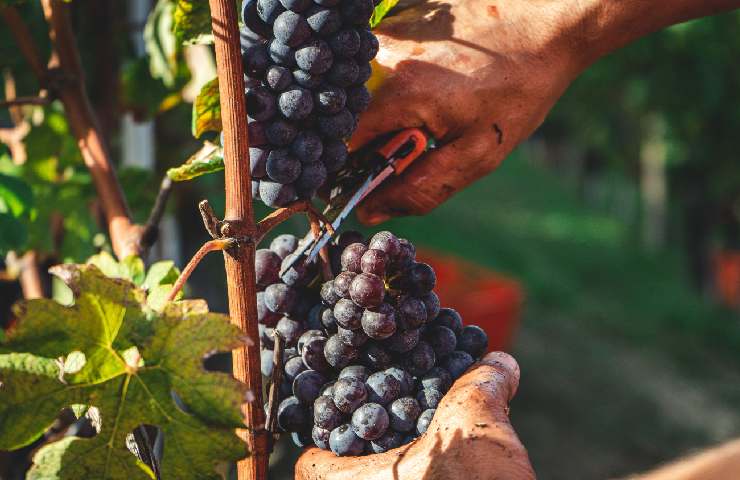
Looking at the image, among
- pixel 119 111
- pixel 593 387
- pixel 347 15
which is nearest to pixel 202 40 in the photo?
pixel 347 15

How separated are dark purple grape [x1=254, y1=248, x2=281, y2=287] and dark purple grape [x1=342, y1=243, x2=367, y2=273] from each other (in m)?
0.11

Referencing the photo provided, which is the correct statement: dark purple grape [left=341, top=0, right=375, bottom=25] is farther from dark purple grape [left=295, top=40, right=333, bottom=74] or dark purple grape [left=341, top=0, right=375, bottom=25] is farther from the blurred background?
the blurred background

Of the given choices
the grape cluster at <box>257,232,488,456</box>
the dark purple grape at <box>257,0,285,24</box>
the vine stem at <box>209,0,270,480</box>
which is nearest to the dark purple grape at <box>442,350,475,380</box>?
the grape cluster at <box>257,232,488,456</box>

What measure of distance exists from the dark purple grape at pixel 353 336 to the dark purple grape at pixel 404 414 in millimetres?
74

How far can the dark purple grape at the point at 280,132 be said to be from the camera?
2.54ft

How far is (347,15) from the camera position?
764 millimetres

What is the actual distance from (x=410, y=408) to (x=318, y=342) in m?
0.13

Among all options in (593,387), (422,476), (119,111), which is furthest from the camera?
(593,387)

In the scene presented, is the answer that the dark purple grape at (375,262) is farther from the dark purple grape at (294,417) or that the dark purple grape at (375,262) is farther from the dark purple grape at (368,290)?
the dark purple grape at (294,417)

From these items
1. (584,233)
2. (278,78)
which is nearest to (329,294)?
(278,78)

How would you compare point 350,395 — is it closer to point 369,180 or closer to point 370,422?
point 370,422

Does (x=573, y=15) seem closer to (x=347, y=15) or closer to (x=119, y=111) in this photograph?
(x=347, y=15)

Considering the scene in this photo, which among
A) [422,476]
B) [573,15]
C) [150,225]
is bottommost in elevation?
[422,476]

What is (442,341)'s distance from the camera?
0.82 m
